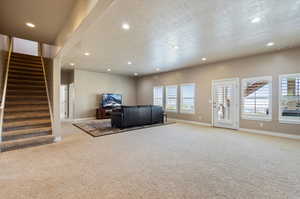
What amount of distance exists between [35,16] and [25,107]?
105 inches

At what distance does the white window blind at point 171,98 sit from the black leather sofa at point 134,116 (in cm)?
168

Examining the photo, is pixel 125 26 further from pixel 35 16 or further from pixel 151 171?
pixel 151 171

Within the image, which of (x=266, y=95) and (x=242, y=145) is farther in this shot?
(x=266, y=95)

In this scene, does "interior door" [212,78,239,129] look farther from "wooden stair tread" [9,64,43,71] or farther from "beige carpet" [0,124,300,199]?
"wooden stair tread" [9,64,43,71]

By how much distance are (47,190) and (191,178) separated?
6.62ft

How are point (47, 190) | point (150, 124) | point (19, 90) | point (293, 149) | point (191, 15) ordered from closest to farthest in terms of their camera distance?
point (47, 190) → point (191, 15) → point (293, 149) → point (19, 90) → point (150, 124)

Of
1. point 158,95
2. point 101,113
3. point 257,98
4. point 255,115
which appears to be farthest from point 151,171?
point 158,95

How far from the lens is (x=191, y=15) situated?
9.28 ft

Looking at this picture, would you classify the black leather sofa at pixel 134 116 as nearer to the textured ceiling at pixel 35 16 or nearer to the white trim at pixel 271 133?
the textured ceiling at pixel 35 16

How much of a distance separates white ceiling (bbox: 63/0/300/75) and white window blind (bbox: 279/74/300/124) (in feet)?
3.55

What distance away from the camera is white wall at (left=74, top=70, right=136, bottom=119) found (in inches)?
314

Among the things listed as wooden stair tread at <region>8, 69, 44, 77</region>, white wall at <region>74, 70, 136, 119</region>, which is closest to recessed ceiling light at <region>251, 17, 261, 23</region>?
wooden stair tread at <region>8, 69, 44, 77</region>

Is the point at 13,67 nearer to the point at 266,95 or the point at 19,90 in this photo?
the point at 19,90

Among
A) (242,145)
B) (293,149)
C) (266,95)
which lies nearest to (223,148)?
(242,145)
